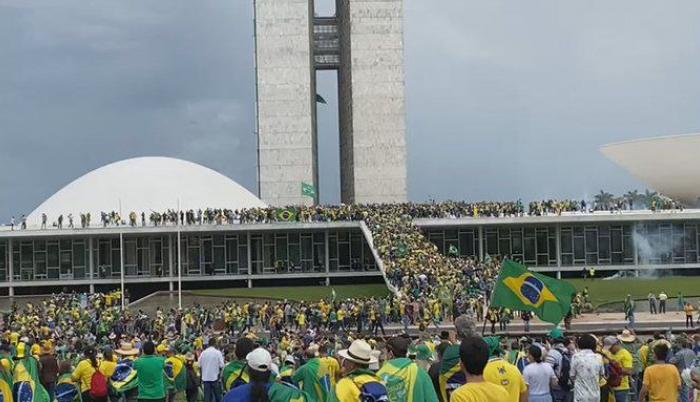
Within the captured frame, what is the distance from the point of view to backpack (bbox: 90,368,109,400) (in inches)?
446

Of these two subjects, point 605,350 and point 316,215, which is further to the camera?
point 316,215

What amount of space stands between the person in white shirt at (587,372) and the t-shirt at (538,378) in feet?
1.18

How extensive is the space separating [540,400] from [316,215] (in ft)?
144

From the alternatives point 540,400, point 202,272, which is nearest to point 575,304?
point 540,400

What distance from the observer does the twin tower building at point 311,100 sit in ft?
232

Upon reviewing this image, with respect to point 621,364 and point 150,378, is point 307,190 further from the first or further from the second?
point 621,364

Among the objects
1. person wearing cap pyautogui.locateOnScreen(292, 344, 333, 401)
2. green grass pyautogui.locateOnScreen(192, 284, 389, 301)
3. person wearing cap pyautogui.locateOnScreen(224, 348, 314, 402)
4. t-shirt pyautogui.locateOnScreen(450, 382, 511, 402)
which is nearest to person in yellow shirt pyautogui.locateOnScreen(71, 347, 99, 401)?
person wearing cap pyautogui.locateOnScreen(292, 344, 333, 401)

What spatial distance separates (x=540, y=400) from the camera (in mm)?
10312

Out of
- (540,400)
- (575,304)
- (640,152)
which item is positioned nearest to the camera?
(540,400)

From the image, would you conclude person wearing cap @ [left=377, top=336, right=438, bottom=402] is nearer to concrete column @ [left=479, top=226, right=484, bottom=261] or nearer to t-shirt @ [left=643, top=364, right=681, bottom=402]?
t-shirt @ [left=643, top=364, right=681, bottom=402]

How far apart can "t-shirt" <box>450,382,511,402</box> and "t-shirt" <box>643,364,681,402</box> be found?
422 centimetres

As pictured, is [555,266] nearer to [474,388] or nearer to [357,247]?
[357,247]

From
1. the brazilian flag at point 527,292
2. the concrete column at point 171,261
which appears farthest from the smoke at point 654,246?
the brazilian flag at point 527,292

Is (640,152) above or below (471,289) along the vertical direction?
above
